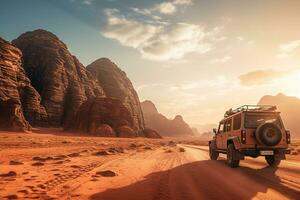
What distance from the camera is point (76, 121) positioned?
219 feet

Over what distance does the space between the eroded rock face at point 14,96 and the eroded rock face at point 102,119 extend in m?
9.71

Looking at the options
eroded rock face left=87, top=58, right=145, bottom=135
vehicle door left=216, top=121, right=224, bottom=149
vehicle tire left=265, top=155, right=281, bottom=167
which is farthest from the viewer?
eroded rock face left=87, top=58, right=145, bottom=135

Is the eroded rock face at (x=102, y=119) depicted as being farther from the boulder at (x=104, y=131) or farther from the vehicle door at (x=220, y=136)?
the vehicle door at (x=220, y=136)

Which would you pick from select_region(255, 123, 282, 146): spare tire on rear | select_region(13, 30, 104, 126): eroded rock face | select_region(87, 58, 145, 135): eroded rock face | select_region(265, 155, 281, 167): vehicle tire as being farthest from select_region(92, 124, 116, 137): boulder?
select_region(87, 58, 145, 135): eroded rock face

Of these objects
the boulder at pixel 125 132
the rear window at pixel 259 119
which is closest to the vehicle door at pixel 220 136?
the rear window at pixel 259 119

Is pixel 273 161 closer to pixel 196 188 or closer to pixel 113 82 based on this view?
pixel 196 188

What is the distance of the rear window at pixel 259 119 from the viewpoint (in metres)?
12.4

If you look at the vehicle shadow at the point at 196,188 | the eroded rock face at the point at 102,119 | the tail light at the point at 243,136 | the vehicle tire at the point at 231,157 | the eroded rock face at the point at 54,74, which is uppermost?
the eroded rock face at the point at 54,74

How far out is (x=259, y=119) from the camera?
12.6 m

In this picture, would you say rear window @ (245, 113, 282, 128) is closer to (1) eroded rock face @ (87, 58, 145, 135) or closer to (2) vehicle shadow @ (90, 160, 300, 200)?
(2) vehicle shadow @ (90, 160, 300, 200)

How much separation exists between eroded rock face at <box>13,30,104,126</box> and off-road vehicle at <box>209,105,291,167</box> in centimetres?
6930

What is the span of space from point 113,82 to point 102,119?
191 ft

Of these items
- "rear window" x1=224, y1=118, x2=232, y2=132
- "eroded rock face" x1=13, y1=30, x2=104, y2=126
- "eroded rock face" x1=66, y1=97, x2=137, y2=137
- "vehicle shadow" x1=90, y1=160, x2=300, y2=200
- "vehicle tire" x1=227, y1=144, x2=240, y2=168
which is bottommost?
"vehicle shadow" x1=90, y1=160, x2=300, y2=200

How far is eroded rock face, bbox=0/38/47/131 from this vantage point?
4806cm
